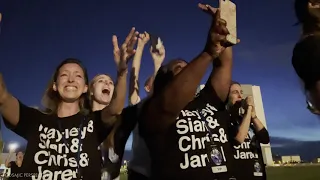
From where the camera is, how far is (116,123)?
3.86ft

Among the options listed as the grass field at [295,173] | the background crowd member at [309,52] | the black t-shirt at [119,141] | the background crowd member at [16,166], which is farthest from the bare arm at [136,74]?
the grass field at [295,173]

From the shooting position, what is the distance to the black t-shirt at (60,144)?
1000mm

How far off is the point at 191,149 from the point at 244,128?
0.35 metres

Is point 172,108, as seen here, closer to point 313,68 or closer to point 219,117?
point 219,117

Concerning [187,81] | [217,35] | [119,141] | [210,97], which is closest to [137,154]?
→ [119,141]

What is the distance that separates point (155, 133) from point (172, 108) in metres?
0.12

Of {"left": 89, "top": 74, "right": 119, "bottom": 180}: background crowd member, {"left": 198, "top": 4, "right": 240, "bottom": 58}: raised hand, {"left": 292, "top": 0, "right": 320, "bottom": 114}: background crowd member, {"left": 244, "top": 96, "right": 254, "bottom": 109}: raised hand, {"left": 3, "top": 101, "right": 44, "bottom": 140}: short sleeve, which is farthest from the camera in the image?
{"left": 244, "top": 96, "right": 254, "bottom": 109}: raised hand

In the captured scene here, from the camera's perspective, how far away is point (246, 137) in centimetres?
132

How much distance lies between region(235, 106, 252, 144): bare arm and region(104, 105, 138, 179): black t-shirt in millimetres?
369

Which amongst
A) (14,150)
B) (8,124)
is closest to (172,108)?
(8,124)

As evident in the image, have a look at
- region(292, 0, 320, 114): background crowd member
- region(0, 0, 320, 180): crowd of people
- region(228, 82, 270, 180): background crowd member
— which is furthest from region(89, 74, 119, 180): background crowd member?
region(292, 0, 320, 114): background crowd member

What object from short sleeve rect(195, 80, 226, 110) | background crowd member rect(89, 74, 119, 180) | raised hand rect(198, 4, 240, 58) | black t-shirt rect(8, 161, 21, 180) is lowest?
black t-shirt rect(8, 161, 21, 180)

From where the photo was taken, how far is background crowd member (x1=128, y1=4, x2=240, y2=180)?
0.91 metres

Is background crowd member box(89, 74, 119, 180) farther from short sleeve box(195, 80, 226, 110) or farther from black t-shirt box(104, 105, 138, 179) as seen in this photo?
short sleeve box(195, 80, 226, 110)
